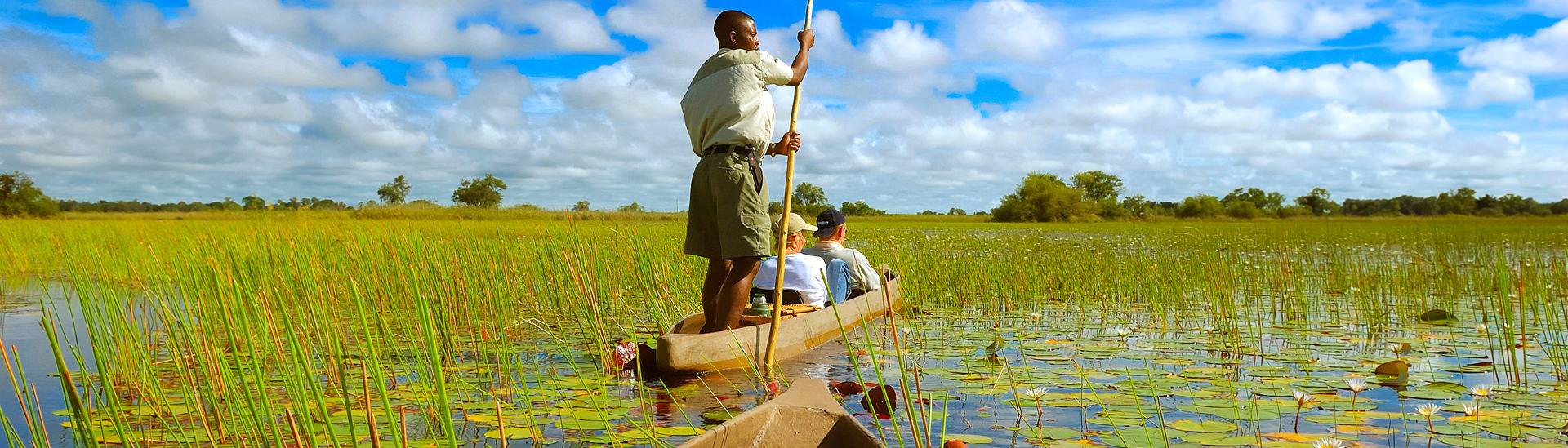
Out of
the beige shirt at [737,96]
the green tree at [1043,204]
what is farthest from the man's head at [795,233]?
the green tree at [1043,204]

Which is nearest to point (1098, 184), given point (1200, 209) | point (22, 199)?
point (1200, 209)

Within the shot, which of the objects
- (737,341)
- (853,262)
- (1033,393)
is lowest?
(1033,393)

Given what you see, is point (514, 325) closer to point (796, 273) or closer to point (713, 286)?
point (713, 286)

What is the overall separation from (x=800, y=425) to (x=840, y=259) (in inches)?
162

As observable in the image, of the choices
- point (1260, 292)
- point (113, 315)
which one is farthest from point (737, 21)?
point (1260, 292)

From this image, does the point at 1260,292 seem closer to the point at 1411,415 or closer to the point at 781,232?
the point at 1411,415

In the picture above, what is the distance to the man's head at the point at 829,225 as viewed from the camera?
6.84 meters

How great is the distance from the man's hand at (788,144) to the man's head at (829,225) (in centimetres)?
177

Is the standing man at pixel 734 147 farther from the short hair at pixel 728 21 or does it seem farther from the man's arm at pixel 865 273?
the man's arm at pixel 865 273

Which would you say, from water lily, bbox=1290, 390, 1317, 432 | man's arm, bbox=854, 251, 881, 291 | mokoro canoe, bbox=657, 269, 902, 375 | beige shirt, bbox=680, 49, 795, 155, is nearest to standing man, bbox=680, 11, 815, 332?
beige shirt, bbox=680, 49, 795, 155

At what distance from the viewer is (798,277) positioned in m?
6.10

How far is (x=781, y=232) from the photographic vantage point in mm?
4781

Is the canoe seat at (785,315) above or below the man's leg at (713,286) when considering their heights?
below

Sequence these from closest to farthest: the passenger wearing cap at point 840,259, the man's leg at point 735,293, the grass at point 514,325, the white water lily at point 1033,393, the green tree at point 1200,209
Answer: the grass at point 514,325 < the white water lily at point 1033,393 < the man's leg at point 735,293 < the passenger wearing cap at point 840,259 < the green tree at point 1200,209
